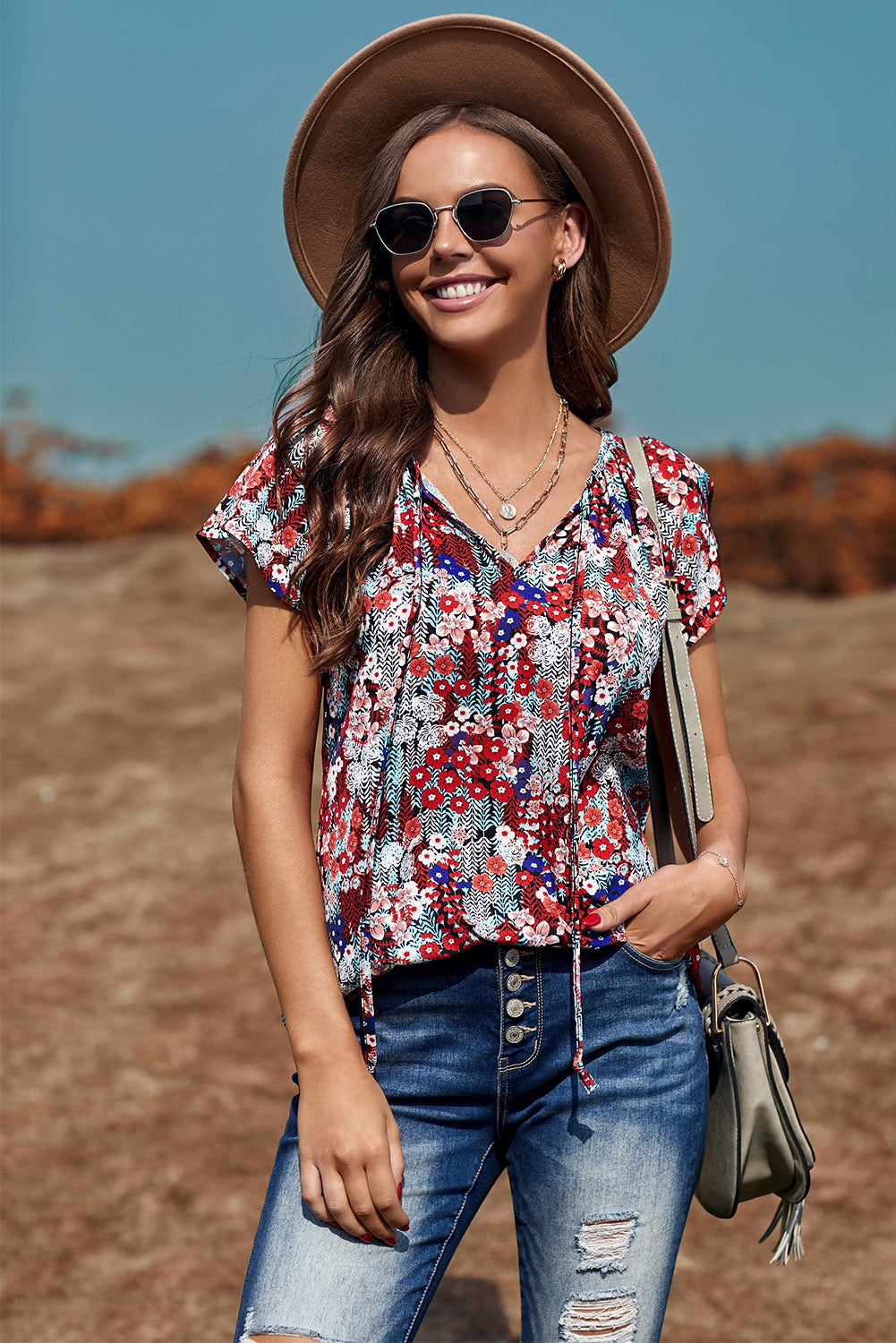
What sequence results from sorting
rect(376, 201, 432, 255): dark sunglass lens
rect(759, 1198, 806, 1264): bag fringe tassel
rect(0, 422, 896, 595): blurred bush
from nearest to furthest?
rect(376, 201, 432, 255): dark sunglass lens → rect(759, 1198, 806, 1264): bag fringe tassel → rect(0, 422, 896, 595): blurred bush

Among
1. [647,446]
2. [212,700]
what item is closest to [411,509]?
[647,446]

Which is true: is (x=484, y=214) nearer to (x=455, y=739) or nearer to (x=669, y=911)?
(x=455, y=739)

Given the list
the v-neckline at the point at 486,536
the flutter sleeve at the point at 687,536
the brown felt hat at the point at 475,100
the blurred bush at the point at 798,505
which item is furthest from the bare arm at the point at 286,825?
the blurred bush at the point at 798,505

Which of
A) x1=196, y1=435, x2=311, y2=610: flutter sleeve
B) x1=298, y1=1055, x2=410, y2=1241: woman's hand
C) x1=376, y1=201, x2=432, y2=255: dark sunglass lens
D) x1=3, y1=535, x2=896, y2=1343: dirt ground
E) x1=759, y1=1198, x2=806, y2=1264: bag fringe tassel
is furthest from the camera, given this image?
x1=3, y1=535, x2=896, y2=1343: dirt ground

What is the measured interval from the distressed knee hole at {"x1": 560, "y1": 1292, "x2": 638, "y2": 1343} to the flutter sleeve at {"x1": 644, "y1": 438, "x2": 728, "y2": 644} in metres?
0.90

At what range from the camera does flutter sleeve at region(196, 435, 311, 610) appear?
1.65 meters

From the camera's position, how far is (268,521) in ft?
5.51

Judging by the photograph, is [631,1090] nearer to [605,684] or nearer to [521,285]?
[605,684]

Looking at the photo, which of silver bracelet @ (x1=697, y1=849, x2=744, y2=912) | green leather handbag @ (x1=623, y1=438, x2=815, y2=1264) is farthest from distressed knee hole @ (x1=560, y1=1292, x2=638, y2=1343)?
silver bracelet @ (x1=697, y1=849, x2=744, y2=912)

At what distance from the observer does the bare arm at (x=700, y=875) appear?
1.73 metres

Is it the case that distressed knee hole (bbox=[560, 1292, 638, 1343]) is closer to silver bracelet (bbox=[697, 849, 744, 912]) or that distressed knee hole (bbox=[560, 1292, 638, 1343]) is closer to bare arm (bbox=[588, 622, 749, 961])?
bare arm (bbox=[588, 622, 749, 961])

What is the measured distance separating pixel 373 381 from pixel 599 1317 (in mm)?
1281

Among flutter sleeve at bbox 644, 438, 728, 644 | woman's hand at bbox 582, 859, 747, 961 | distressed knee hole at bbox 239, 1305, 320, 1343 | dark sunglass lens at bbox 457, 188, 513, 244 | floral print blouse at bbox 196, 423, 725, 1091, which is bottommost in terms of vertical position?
distressed knee hole at bbox 239, 1305, 320, 1343

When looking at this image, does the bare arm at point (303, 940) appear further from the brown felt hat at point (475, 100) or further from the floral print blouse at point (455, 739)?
the brown felt hat at point (475, 100)
